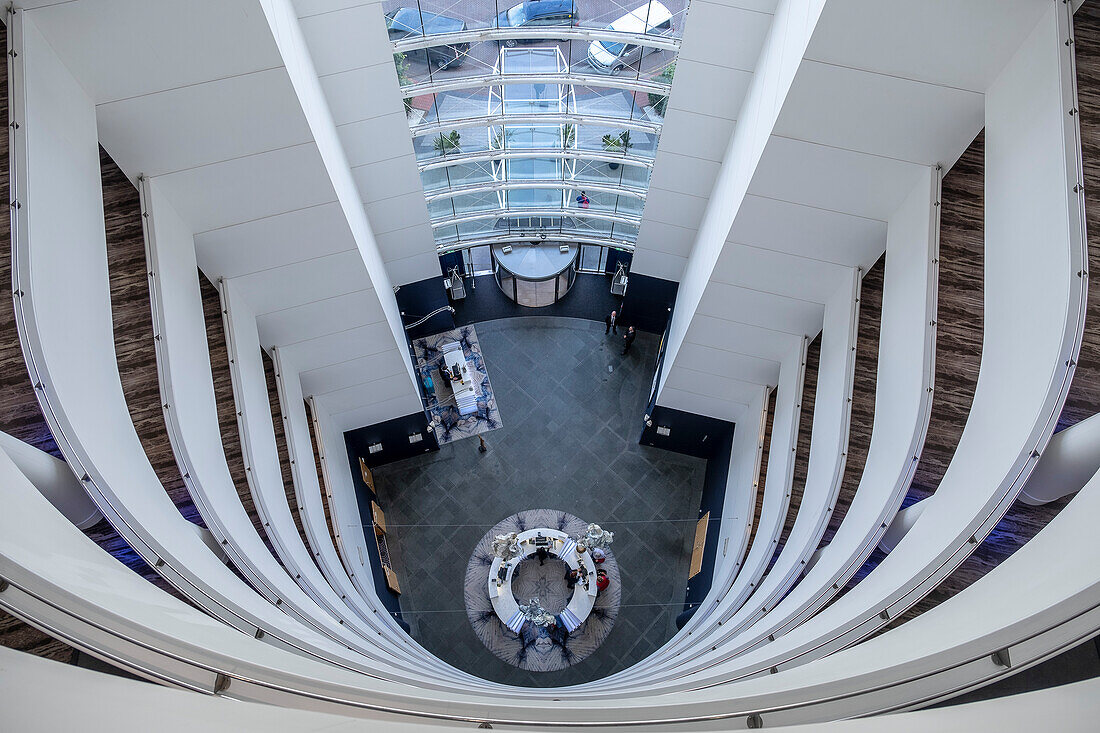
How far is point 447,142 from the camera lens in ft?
56.5

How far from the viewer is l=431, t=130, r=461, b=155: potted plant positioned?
17.1m

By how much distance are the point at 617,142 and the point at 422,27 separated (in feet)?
18.9

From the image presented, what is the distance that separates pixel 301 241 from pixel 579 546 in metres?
9.59

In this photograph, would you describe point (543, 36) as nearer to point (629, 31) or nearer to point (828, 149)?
point (629, 31)

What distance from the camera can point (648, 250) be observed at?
1789cm

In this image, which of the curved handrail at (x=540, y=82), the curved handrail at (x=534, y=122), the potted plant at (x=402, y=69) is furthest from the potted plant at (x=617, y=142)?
the potted plant at (x=402, y=69)

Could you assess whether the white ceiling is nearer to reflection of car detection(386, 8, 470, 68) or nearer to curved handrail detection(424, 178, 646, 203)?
curved handrail detection(424, 178, 646, 203)

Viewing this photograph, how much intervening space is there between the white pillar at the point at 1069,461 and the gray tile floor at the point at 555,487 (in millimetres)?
11189

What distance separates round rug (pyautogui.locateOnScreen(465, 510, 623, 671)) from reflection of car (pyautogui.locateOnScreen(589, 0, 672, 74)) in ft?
35.7

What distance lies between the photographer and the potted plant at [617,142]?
17.2 m

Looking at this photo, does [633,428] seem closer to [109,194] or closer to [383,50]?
[383,50]

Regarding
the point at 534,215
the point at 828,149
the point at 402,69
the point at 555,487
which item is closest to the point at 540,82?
the point at 402,69

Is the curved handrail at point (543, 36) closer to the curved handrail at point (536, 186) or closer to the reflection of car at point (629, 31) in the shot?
the reflection of car at point (629, 31)

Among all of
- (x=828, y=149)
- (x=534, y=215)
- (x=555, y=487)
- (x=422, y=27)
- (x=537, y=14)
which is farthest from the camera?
(x=534, y=215)
